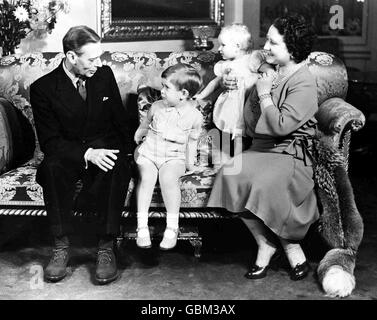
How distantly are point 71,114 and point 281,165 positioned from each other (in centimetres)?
119

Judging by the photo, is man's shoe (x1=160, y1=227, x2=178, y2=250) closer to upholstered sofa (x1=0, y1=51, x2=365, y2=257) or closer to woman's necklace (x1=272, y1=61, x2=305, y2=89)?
upholstered sofa (x1=0, y1=51, x2=365, y2=257)

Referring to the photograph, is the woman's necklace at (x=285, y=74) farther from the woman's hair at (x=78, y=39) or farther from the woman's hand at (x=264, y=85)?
the woman's hair at (x=78, y=39)

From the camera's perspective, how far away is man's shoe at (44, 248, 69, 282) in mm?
2979

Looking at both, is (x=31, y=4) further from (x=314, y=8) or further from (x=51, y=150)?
(x=314, y=8)

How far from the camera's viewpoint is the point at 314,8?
618 cm

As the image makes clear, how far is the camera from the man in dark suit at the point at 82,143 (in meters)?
2.99

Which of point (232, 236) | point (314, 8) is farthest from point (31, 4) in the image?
point (314, 8)

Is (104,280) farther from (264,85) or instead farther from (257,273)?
(264,85)

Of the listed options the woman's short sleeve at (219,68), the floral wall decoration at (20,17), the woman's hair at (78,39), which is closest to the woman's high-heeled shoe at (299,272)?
the woman's short sleeve at (219,68)

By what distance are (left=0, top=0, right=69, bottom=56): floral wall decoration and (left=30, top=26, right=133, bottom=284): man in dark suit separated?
1039 mm

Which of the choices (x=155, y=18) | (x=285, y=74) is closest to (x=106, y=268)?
(x=285, y=74)

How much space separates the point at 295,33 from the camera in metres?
2.97

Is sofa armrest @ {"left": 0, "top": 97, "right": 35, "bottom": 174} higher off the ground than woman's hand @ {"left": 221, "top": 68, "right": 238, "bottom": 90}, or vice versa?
woman's hand @ {"left": 221, "top": 68, "right": 238, "bottom": 90}

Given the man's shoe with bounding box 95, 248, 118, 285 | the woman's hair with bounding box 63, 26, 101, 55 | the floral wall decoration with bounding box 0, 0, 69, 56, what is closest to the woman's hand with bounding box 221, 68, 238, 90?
the woman's hair with bounding box 63, 26, 101, 55
